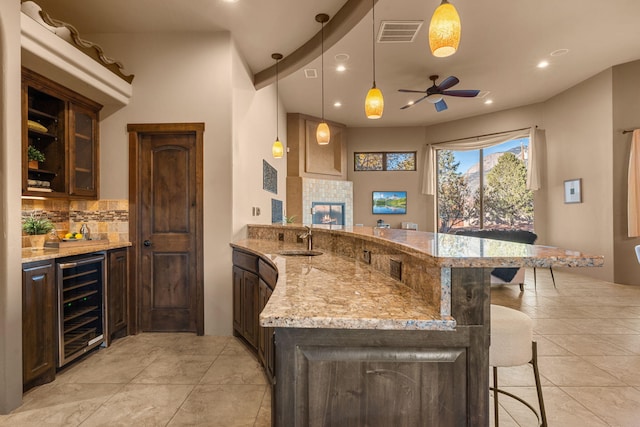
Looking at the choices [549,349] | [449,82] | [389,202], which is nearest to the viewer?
[549,349]

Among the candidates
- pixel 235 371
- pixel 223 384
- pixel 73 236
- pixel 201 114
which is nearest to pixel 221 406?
pixel 223 384

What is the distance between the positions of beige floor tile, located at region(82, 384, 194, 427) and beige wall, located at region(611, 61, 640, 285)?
6.47 m

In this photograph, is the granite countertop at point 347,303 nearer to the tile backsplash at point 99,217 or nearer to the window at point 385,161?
the tile backsplash at point 99,217

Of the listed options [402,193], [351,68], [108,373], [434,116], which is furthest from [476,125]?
[108,373]

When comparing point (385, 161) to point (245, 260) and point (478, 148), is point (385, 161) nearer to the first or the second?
point (478, 148)

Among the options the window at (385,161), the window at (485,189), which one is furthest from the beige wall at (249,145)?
the window at (485,189)

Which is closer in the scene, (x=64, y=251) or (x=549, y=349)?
(x=64, y=251)

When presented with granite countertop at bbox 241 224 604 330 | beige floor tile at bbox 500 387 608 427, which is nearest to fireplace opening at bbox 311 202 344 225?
beige floor tile at bbox 500 387 608 427

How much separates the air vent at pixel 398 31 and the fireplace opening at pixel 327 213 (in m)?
4.01

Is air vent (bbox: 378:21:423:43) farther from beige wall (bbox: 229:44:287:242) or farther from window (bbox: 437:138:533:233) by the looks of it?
window (bbox: 437:138:533:233)

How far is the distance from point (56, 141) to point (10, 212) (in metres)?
1.24

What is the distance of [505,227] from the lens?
776 cm

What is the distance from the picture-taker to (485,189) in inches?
319

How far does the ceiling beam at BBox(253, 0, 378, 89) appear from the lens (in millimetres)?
3336
